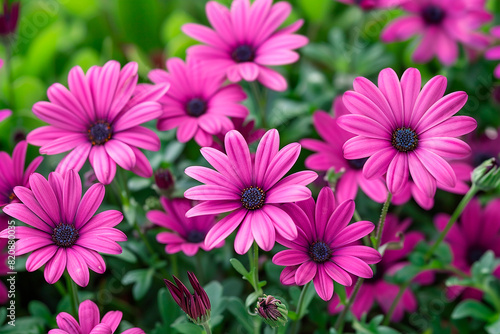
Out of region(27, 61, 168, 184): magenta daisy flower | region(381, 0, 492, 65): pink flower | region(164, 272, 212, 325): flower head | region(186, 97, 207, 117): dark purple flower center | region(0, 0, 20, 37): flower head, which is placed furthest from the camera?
region(381, 0, 492, 65): pink flower

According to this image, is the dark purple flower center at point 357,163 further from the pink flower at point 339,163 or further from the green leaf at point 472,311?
the green leaf at point 472,311

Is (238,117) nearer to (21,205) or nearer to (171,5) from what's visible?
(21,205)

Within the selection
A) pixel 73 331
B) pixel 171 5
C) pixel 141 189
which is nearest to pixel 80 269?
pixel 73 331

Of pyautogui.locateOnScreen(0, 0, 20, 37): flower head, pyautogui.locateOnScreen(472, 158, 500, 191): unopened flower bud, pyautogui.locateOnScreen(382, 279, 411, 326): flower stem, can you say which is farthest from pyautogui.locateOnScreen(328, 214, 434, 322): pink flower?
pyautogui.locateOnScreen(0, 0, 20, 37): flower head

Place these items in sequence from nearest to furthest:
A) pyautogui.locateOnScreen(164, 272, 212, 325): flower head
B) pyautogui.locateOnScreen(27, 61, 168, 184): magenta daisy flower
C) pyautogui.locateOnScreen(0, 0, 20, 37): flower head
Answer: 1. pyautogui.locateOnScreen(164, 272, 212, 325): flower head
2. pyautogui.locateOnScreen(27, 61, 168, 184): magenta daisy flower
3. pyautogui.locateOnScreen(0, 0, 20, 37): flower head

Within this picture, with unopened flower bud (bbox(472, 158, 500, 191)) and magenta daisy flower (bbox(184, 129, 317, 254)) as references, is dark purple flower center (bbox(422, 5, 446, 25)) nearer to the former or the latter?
unopened flower bud (bbox(472, 158, 500, 191))

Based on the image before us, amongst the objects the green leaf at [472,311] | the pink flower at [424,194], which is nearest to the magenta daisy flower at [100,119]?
the pink flower at [424,194]

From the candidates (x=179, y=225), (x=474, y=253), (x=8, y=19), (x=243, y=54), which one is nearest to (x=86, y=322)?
(x=179, y=225)
